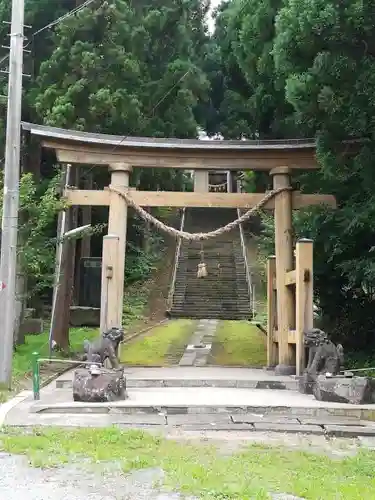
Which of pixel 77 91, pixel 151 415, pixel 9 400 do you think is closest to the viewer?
pixel 151 415

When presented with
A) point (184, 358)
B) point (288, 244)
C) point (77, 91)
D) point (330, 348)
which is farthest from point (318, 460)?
point (77, 91)

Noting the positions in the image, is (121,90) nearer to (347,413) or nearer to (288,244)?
(288,244)

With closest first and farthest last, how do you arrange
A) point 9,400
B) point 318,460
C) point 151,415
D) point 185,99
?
point 318,460 < point 151,415 < point 9,400 < point 185,99

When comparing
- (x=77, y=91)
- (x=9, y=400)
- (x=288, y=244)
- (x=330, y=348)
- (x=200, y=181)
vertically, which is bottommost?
(x=9, y=400)

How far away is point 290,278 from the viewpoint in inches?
443

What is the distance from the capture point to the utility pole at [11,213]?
30.5 feet

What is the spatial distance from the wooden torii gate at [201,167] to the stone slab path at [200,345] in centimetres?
177

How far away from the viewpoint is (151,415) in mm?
7480

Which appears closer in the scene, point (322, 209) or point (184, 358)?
point (322, 209)

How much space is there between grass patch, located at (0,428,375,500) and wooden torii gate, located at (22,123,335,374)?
18.0 ft

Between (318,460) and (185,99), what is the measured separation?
15.0 m

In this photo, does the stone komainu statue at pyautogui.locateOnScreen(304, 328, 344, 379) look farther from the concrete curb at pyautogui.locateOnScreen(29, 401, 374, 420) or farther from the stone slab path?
the stone slab path

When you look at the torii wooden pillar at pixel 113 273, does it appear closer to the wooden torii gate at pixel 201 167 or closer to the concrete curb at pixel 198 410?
the wooden torii gate at pixel 201 167

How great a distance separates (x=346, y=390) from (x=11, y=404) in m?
4.60
